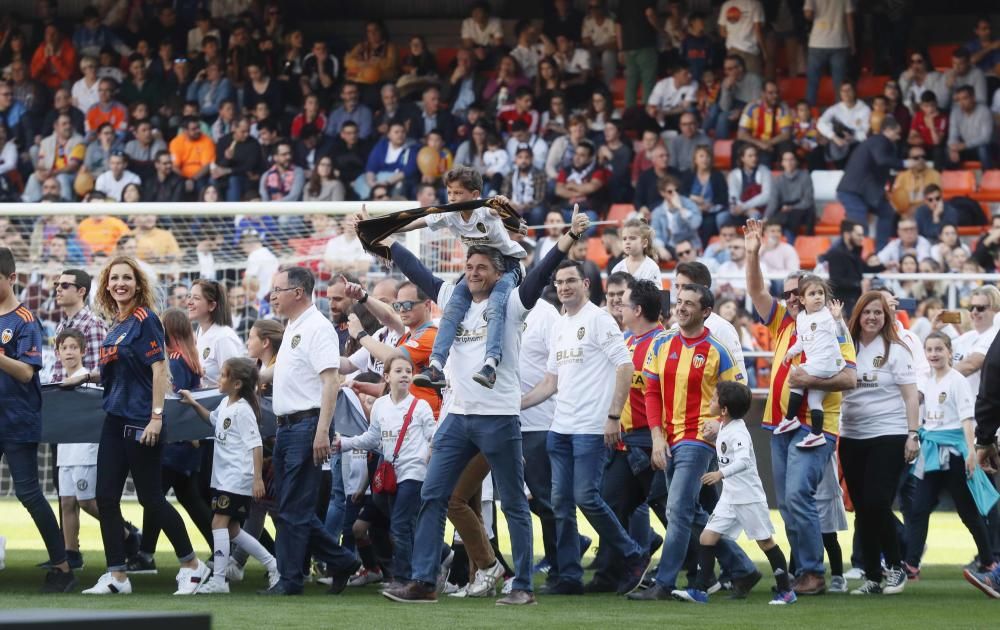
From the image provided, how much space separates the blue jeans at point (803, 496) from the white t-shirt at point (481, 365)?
1825 millimetres

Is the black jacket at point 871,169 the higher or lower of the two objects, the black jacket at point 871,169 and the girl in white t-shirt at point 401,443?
the higher

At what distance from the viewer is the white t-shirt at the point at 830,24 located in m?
21.5

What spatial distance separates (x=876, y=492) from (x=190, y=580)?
4115 millimetres

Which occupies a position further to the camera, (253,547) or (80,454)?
(80,454)

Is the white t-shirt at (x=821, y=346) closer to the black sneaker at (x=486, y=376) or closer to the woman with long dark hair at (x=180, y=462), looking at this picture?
the black sneaker at (x=486, y=376)

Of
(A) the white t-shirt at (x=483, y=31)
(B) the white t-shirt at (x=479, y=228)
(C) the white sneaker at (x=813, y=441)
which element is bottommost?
(C) the white sneaker at (x=813, y=441)

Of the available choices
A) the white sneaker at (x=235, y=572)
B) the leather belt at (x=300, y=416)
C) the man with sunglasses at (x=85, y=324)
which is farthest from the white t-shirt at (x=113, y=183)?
the leather belt at (x=300, y=416)

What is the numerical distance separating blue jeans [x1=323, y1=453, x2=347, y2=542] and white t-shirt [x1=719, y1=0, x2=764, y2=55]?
43.3 feet

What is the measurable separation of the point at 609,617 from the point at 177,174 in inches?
577

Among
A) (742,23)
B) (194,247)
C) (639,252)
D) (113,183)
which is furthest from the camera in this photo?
(742,23)

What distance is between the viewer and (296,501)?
910cm

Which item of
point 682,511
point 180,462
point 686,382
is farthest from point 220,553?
point 686,382

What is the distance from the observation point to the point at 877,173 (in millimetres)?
19438

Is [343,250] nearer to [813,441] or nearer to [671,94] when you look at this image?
[813,441]
